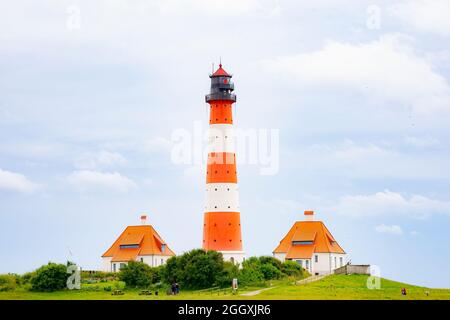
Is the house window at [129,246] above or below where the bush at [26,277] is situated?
above

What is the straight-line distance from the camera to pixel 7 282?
2891 inches

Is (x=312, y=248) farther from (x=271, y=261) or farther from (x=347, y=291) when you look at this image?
(x=347, y=291)

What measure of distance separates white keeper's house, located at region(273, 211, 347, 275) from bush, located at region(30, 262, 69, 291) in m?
26.2

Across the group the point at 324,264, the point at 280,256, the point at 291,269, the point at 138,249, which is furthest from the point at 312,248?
the point at 138,249

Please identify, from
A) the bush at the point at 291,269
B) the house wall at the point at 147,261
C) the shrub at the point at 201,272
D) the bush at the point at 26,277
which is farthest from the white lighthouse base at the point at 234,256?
the bush at the point at 26,277

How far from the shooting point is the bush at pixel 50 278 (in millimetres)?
72000

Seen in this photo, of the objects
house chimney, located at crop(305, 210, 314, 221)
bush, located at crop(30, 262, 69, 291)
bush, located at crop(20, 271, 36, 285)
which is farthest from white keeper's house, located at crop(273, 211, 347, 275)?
bush, located at crop(20, 271, 36, 285)

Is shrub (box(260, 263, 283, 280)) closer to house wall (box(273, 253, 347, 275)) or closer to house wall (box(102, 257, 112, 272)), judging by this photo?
house wall (box(273, 253, 347, 275))

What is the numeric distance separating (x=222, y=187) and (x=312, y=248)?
1305 centimetres

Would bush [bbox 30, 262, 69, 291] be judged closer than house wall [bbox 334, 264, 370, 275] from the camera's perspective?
Yes

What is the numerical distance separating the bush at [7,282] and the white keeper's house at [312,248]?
28184 mm

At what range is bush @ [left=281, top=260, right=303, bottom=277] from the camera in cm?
8344

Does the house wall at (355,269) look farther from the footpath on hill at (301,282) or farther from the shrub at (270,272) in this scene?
the shrub at (270,272)
